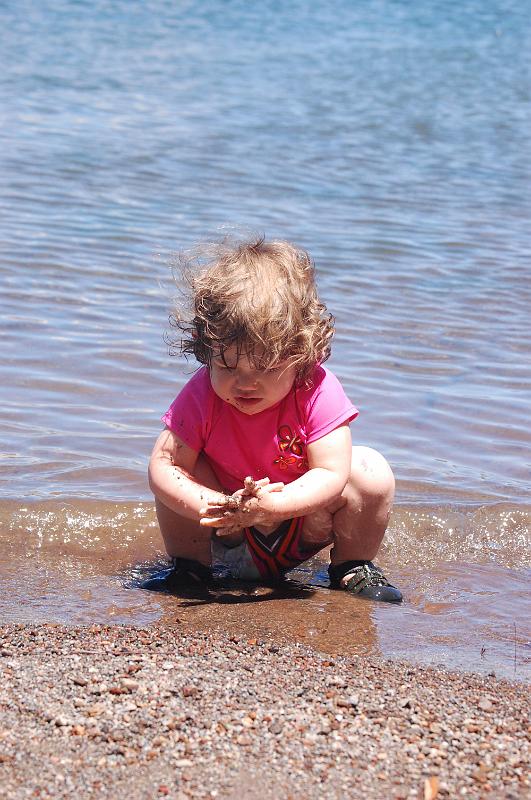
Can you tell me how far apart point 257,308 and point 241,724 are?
3.92 feet

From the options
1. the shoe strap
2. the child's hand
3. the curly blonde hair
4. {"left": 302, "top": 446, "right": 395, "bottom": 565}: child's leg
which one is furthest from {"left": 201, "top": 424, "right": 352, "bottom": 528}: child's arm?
the shoe strap

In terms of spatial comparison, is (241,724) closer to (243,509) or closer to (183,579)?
(243,509)

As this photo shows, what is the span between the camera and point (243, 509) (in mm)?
3068

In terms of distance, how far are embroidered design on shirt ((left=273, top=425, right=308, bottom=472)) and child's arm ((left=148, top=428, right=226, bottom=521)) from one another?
0.22m

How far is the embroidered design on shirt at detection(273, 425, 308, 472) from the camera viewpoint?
133 inches

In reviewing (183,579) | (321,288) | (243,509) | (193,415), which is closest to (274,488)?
(243,509)

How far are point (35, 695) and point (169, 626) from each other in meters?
0.63

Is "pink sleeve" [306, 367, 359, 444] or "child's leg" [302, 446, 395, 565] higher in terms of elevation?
"pink sleeve" [306, 367, 359, 444]

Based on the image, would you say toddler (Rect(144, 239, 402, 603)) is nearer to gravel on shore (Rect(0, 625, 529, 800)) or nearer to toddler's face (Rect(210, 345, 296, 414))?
toddler's face (Rect(210, 345, 296, 414))

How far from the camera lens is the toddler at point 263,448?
3154mm

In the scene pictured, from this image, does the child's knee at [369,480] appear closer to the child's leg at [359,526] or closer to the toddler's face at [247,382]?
the child's leg at [359,526]

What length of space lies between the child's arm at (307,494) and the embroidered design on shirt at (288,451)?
52 mm

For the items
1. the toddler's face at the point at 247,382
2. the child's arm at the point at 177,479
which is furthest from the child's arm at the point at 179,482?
the toddler's face at the point at 247,382

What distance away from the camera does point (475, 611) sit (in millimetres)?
3383
